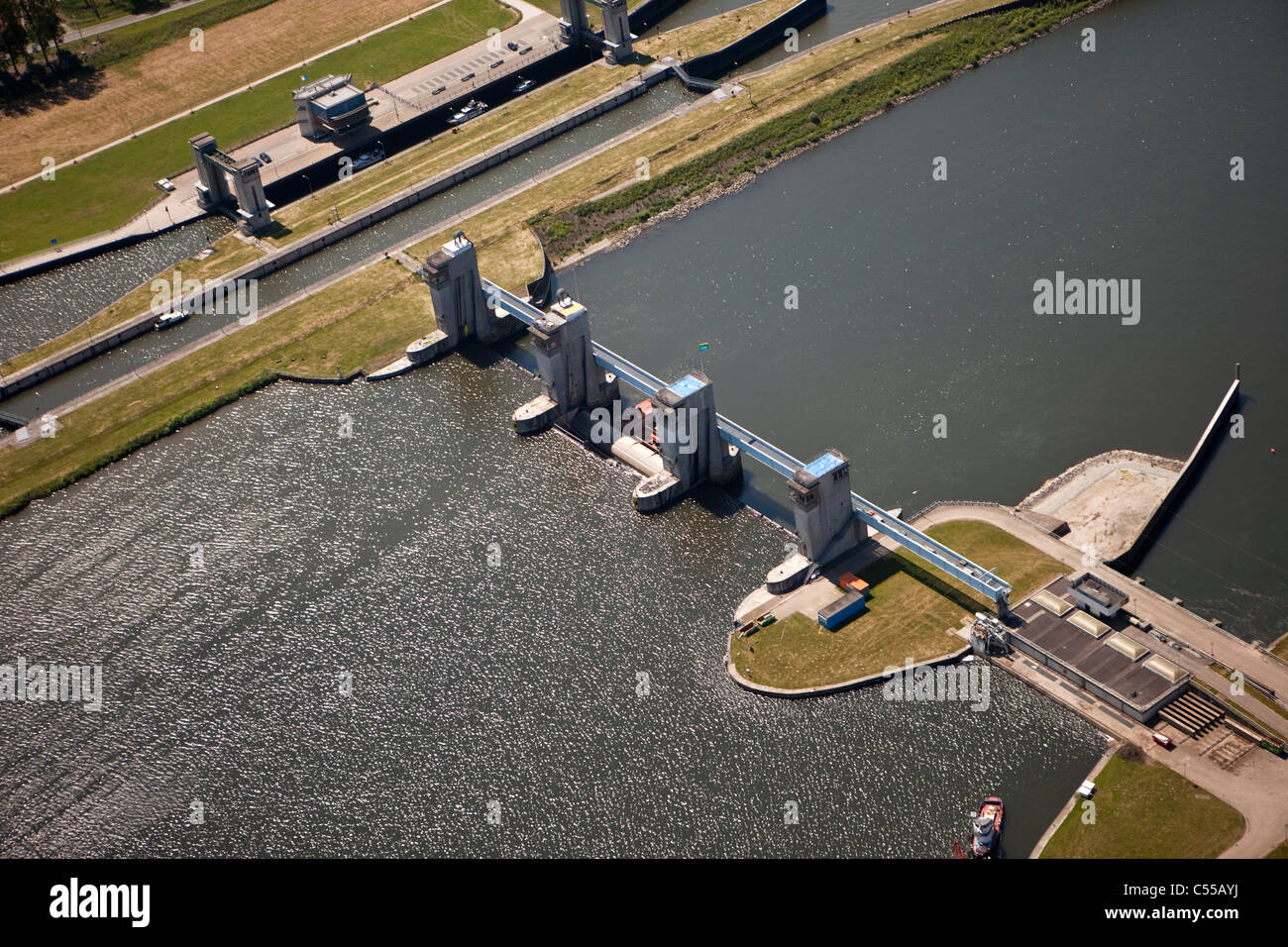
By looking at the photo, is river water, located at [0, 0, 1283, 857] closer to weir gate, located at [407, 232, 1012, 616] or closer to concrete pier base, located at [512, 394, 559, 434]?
concrete pier base, located at [512, 394, 559, 434]

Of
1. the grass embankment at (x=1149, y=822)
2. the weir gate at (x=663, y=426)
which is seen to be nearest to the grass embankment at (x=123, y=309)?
the weir gate at (x=663, y=426)

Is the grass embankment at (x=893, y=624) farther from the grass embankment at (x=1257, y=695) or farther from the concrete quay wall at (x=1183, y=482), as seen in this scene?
the grass embankment at (x=1257, y=695)

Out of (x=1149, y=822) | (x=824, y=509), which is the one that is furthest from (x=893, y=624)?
(x=1149, y=822)

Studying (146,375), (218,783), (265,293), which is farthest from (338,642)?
(265,293)

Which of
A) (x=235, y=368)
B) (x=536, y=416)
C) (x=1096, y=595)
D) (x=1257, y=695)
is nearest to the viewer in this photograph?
(x=1257, y=695)

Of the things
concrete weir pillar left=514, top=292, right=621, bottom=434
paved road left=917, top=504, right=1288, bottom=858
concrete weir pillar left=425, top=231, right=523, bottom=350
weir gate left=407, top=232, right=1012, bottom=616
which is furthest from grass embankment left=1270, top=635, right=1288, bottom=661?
concrete weir pillar left=425, top=231, right=523, bottom=350

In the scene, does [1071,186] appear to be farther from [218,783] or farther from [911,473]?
→ [218,783]

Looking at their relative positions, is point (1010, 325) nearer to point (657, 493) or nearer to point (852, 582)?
point (852, 582)
